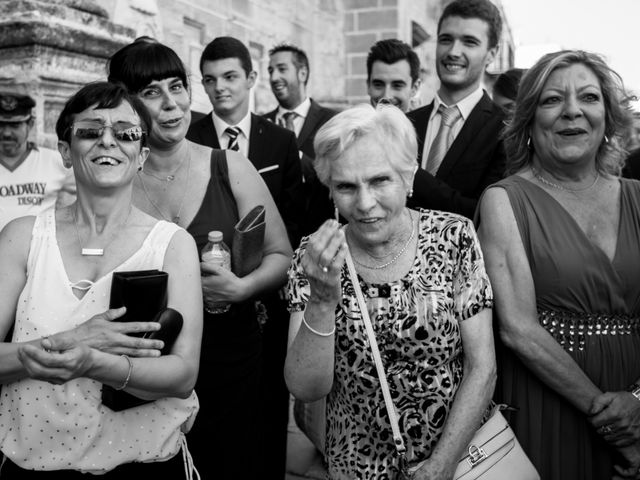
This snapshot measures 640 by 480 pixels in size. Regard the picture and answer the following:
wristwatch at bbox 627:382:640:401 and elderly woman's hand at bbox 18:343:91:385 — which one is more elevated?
elderly woman's hand at bbox 18:343:91:385

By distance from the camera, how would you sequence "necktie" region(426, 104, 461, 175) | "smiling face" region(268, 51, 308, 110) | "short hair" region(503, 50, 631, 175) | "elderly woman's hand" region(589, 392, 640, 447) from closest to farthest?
"elderly woman's hand" region(589, 392, 640, 447) → "short hair" region(503, 50, 631, 175) → "necktie" region(426, 104, 461, 175) → "smiling face" region(268, 51, 308, 110)

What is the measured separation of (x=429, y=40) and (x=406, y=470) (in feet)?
36.5

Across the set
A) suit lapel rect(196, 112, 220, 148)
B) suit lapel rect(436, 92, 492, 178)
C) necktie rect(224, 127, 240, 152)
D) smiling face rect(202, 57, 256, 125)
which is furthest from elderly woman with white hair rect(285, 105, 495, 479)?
smiling face rect(202, 57, 256, 125)

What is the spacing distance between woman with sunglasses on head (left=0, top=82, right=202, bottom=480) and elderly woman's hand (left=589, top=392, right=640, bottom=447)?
140cm

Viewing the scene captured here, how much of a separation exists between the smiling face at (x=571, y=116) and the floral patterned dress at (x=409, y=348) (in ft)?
2.16

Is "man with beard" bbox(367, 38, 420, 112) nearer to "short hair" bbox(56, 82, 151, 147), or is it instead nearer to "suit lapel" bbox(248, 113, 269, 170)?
"suit lapel" bbox(248, 113, 269, 170)

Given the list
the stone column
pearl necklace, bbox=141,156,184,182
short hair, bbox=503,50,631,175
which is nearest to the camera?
short hair, bbox=503,50,631,175

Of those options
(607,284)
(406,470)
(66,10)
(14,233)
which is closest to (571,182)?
(607,284)

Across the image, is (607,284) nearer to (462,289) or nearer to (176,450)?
(462,289)

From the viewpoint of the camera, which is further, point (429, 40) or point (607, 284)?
point (429, 40)

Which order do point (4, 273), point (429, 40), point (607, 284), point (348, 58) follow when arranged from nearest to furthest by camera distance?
point (4, 273), point (607, 284), point (348, 58), point (429, 40)

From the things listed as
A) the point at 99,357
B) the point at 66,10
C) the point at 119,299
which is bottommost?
the point at 99,357

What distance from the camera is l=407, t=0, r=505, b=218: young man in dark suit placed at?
9.24ft

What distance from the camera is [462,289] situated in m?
2.12
